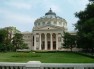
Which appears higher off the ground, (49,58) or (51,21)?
(51,21)

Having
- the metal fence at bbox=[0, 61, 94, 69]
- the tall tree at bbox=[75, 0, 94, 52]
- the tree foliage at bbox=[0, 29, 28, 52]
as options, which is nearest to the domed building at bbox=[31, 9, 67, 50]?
the tree foliage at bbox=[0, 29, 28, 52]

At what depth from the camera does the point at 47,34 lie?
107500mm

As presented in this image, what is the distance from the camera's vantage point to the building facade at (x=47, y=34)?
104375 millimetres

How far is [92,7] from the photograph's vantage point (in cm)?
2591

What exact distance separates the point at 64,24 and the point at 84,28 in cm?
9042

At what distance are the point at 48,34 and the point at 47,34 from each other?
1.70 feet

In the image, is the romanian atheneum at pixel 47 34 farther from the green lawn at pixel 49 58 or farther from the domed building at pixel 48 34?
the green lawn at pixel 49 58

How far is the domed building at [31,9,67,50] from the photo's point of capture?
104 meters

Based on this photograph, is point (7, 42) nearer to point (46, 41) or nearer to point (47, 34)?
point (46, 41)

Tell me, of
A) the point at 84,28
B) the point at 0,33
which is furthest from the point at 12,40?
the point at 84,28

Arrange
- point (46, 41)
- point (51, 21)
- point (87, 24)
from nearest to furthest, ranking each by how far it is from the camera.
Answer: point (87, 24) → point (46, 41) → point (51, 21)

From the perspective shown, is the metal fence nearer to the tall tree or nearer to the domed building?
the tall tree

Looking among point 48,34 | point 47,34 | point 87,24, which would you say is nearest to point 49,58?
point 87,24

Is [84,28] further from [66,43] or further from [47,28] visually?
[47,28]
